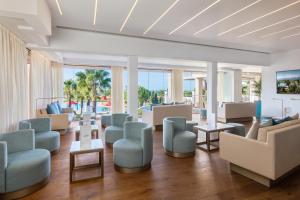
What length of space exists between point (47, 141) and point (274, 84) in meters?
9.06

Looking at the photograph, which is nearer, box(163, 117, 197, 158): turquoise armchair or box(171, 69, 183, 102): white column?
box(163, 117, 197, 158): turquoise armchair

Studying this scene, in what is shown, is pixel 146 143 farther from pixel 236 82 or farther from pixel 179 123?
pixel 236 82

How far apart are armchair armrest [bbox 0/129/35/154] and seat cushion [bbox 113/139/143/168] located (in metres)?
1.51

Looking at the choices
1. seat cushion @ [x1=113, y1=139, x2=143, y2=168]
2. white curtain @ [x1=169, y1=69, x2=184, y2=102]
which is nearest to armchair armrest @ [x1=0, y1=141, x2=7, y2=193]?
seat cushion @ [x1=113, y1=139, x2=143, y2=168]

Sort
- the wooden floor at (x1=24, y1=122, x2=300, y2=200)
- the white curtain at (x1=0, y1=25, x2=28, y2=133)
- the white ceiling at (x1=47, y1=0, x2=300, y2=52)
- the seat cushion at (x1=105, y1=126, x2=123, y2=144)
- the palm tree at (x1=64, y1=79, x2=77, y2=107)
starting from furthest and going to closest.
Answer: the palm tree at (x1=64, y1=79, x2=77, y2=107) < the seat cushion at (x1=105, y1=126, x2=123, y2=144) < the white curtain at (x1=0, y1=25, x2=28, y2=133) < the white ceiling at (x1=47, y1=0, x2=300, y2=52) < the wooden floor at (x1=24, y1=122, x2=300, y2=200)

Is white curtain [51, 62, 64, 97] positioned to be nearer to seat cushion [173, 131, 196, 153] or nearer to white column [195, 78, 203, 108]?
seat cushion [173, 131, 196, 153]

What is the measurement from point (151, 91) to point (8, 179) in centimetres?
911

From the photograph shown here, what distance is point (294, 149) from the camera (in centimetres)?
312

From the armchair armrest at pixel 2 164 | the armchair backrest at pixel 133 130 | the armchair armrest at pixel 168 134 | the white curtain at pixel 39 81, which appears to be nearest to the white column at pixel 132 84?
the armchair armrest at pixel 168 134

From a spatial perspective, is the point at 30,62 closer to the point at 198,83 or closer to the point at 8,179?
the point at 8,179

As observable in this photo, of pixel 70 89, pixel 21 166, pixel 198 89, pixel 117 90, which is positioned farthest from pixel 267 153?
pixel 198 89

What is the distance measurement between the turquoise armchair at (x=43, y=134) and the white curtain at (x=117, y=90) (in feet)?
16.6

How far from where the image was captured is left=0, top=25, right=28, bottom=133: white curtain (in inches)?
142

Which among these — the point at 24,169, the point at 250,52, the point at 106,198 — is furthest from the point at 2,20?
the point at 250,52
